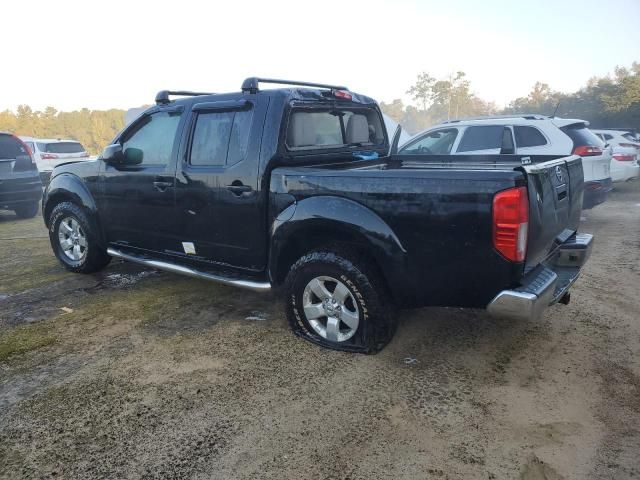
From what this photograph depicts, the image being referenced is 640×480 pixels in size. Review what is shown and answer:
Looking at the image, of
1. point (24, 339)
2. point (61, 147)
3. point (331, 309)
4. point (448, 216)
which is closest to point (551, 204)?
point (448, 216)

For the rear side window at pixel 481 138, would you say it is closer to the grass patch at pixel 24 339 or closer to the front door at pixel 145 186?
the front door at pixel 145 186

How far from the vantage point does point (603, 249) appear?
6031 mm

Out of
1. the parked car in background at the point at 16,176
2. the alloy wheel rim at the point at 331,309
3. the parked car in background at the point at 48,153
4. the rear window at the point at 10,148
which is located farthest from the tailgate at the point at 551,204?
the parked car in background at the point at 48,153

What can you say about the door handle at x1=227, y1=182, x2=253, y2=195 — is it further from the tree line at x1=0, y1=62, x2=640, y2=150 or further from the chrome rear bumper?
the tree line at x1=0, y1=62, x2=640, y2=150

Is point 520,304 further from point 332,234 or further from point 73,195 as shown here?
point 73,195

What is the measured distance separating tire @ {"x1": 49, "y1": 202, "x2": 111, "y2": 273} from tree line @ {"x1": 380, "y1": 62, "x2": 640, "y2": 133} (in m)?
7.25

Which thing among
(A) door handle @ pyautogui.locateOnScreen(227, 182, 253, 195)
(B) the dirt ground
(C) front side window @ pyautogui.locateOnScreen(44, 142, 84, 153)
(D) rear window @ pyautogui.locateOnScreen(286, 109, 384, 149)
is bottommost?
(B) the dirt ground

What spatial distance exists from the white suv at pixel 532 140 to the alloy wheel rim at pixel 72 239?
4.36 metres

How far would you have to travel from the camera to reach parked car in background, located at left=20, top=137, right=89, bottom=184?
1434cm

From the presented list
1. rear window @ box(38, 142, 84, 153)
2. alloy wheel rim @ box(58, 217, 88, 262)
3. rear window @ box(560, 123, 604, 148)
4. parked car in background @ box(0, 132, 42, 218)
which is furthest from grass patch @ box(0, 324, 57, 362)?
rear window @ box(38, 142, 84, 153)

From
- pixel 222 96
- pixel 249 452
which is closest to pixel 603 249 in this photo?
pixel 222 96

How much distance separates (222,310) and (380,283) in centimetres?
170

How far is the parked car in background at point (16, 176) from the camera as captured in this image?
8969 millimetres

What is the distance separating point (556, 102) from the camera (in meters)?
32.0
